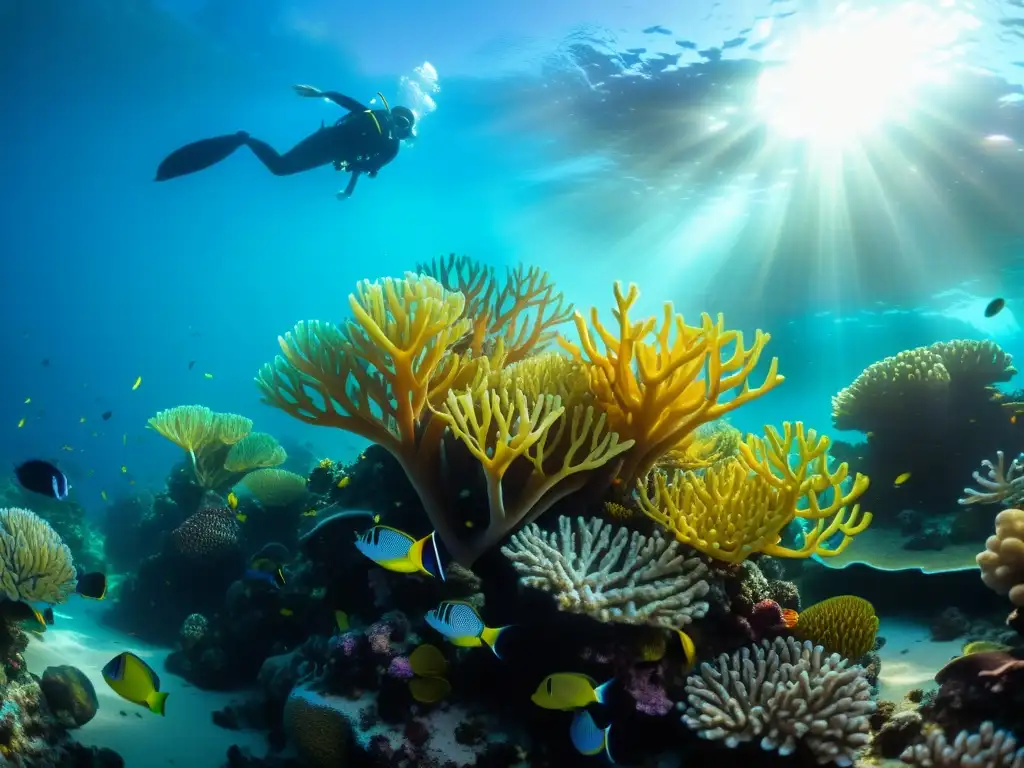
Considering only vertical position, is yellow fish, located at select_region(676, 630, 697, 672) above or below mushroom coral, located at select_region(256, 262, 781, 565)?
below

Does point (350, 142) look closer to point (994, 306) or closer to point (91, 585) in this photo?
point (91, 585)

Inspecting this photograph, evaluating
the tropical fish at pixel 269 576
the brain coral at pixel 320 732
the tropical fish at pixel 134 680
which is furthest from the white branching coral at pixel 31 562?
the brain coral at pixel 320 732

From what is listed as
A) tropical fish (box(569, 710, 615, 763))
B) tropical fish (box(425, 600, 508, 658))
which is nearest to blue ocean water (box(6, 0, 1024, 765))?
tropical fish (box(425, 600, 508, 658))

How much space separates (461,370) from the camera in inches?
178

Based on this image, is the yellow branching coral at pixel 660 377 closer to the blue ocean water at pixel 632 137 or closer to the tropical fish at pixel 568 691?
the tropical fish at pixel 568 691

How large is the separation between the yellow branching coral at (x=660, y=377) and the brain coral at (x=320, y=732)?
8.79ft

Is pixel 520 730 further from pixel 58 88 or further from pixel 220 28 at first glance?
pixel 58 88

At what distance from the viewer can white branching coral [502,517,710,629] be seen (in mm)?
3268

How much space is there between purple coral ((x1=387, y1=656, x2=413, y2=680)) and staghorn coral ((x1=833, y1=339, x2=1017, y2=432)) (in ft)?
24.7

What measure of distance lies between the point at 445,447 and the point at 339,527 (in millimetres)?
1465

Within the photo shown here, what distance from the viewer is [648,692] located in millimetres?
3520

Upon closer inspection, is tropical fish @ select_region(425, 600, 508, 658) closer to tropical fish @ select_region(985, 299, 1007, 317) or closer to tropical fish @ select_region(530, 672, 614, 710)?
tropical fish @ select_region(530, 672, 614, 710)

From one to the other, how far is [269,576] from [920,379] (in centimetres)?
882

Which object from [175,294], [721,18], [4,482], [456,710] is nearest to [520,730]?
[456,710]
